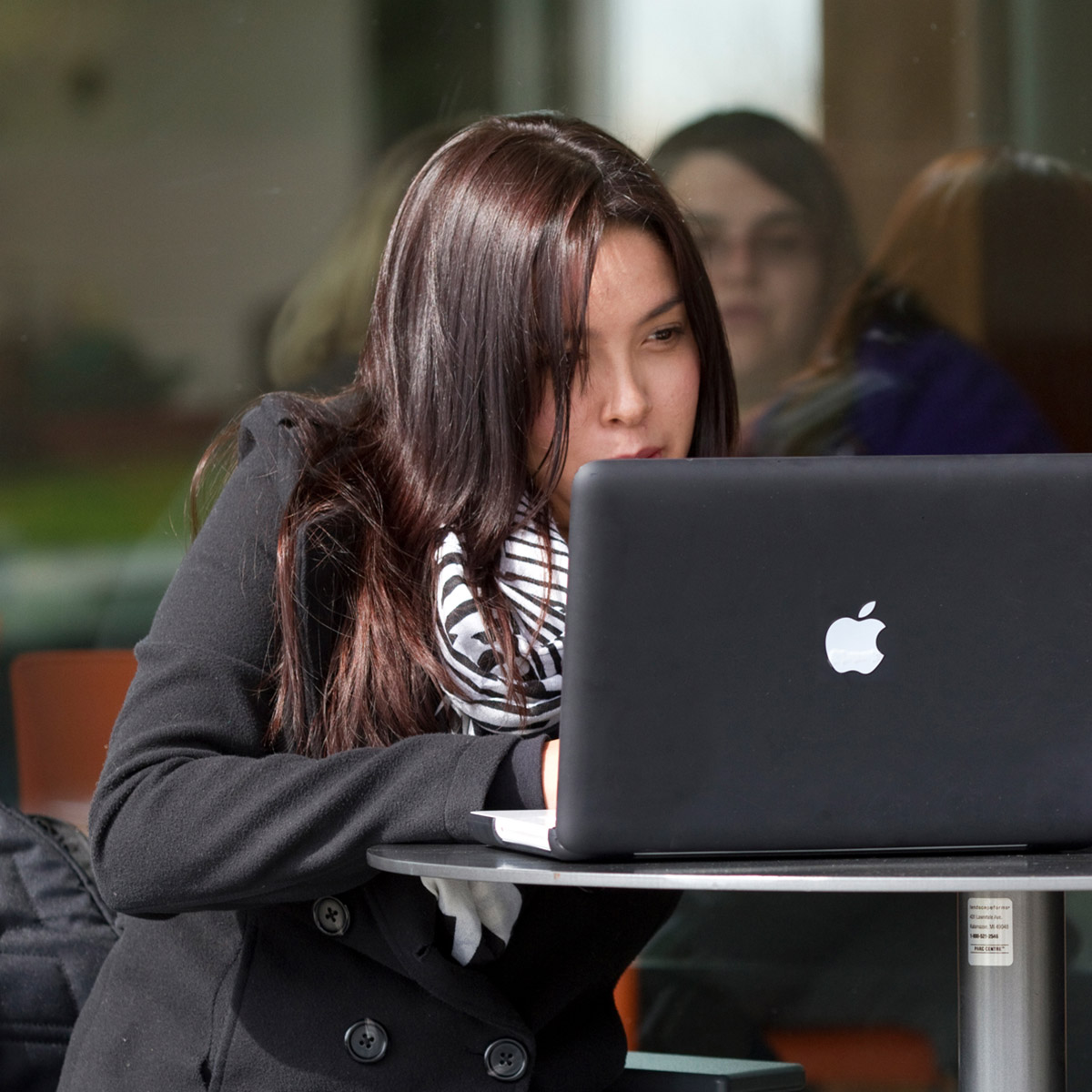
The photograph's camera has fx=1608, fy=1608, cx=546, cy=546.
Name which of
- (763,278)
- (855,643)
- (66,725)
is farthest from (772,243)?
(855,643)

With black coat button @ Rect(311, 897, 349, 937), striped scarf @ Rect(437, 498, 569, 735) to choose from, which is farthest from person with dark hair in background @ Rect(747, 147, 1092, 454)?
black coat button @ Rect(311, 897, 349, 937)

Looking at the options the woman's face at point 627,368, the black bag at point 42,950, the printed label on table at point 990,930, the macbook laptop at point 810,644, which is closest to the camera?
the macbook laptop at point 810,644

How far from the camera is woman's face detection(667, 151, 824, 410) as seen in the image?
2750mm

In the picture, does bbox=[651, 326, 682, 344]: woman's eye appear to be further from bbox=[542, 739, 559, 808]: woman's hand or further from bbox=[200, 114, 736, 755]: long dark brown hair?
bbox=[542, 739, 559, 808]: woman's hand

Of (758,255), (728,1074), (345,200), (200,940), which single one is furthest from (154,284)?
(728,1074)

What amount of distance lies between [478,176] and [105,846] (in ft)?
2.33

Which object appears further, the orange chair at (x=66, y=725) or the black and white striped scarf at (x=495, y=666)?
the orange chair at (x=66, y=725)

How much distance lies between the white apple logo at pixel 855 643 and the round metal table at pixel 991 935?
0.13m

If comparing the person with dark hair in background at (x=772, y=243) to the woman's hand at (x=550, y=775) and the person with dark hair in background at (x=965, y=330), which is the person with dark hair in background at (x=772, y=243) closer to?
the person with dark hair in background at (x=965, y=330)

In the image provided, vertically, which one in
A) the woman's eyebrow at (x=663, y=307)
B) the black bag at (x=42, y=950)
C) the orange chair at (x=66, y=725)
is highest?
the woman's eyebrow at (x=663, y=307)

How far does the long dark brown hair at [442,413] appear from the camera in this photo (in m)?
1.43

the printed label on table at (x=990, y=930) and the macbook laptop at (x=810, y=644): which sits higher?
the macbook laptop at (x=810, y=644)

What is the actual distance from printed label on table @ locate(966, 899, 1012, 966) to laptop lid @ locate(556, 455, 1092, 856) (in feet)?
0.54

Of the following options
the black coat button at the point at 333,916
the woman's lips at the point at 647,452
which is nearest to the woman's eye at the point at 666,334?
the woman's lips at the point at 647,452
